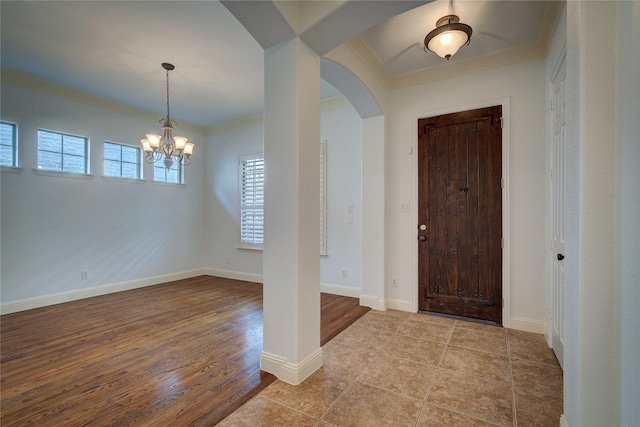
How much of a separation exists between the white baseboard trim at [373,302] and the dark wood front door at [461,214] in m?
0.44

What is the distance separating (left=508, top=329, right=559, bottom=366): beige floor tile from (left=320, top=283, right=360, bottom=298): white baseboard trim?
1.91 m

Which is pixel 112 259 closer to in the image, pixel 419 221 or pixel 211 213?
pixel 211 213

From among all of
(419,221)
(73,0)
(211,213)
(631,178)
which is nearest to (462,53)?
(419,221)

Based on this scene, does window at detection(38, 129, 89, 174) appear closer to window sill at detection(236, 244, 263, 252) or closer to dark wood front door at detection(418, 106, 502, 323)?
Answer: window sill at detection(236, 244, 263, 252)

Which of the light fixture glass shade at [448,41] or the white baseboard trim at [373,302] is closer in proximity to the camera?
the light fixture glass shade at [448,41]

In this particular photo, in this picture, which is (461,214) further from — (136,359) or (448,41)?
(136,359)

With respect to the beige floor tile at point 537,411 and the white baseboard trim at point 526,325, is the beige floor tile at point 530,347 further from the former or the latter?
the beige floor tile at point 537,411

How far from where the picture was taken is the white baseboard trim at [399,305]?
344cm

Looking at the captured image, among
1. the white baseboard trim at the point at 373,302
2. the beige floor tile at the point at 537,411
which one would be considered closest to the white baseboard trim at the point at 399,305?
the white baseboard trim at the point at 373,302

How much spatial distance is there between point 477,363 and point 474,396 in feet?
1.54

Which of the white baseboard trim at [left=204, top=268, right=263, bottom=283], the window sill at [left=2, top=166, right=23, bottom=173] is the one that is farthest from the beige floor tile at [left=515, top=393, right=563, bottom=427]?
the window sill at [left=2, top=166, right=23, bottom=173]

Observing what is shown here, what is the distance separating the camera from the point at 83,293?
4.05 meters

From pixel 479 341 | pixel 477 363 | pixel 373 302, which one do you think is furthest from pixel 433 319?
pixel 477 363

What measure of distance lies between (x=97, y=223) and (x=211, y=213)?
190 centimetres
